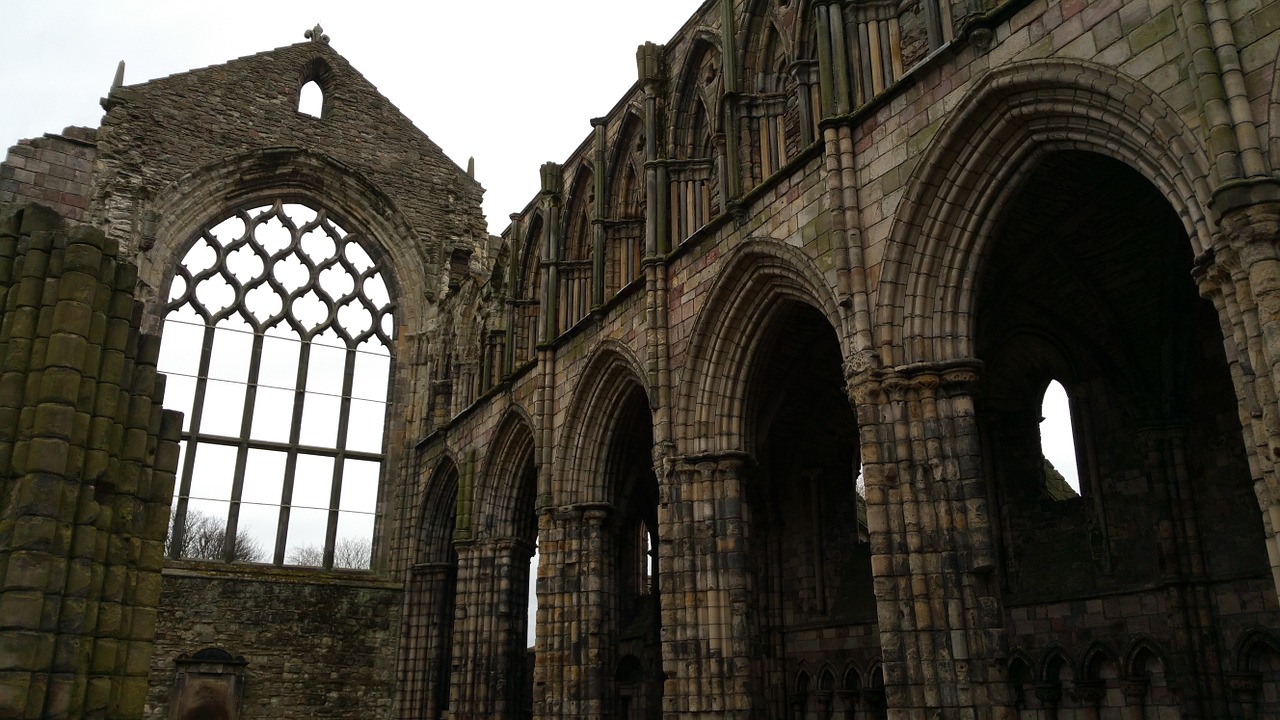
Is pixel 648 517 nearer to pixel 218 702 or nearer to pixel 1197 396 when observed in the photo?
pixel 218 702

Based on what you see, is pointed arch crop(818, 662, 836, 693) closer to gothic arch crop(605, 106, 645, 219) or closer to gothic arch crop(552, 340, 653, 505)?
gothic arch crop(552, 340, 653, 505)

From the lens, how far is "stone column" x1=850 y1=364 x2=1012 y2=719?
23.8 feet

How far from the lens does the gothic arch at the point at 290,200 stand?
18.9 m

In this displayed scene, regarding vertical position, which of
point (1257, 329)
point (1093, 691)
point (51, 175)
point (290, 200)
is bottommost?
point (1093, 691)

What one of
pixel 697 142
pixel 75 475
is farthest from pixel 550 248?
pixel 75 475

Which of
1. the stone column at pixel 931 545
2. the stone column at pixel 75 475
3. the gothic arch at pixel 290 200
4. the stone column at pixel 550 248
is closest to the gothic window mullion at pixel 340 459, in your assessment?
the gothic arch at pixel 290 200

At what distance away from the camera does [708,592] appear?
33.8ft

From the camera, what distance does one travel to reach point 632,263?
13875 mm

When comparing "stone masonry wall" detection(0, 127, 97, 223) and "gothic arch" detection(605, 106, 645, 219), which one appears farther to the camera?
"gothic arch" detection(605, 106, 645, 219)

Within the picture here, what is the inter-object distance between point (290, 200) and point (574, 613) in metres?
11.7

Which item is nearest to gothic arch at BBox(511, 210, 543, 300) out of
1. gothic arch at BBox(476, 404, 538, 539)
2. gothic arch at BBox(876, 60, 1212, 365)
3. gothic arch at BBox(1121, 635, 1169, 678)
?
gothic arch at BBox(476, 404, 538, 539)

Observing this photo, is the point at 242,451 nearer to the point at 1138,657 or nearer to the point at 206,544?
the point at 206,544

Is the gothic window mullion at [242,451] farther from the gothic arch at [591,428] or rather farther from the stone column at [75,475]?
the stone column at [75,475]

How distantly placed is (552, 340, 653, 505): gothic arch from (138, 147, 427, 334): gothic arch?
807cm
